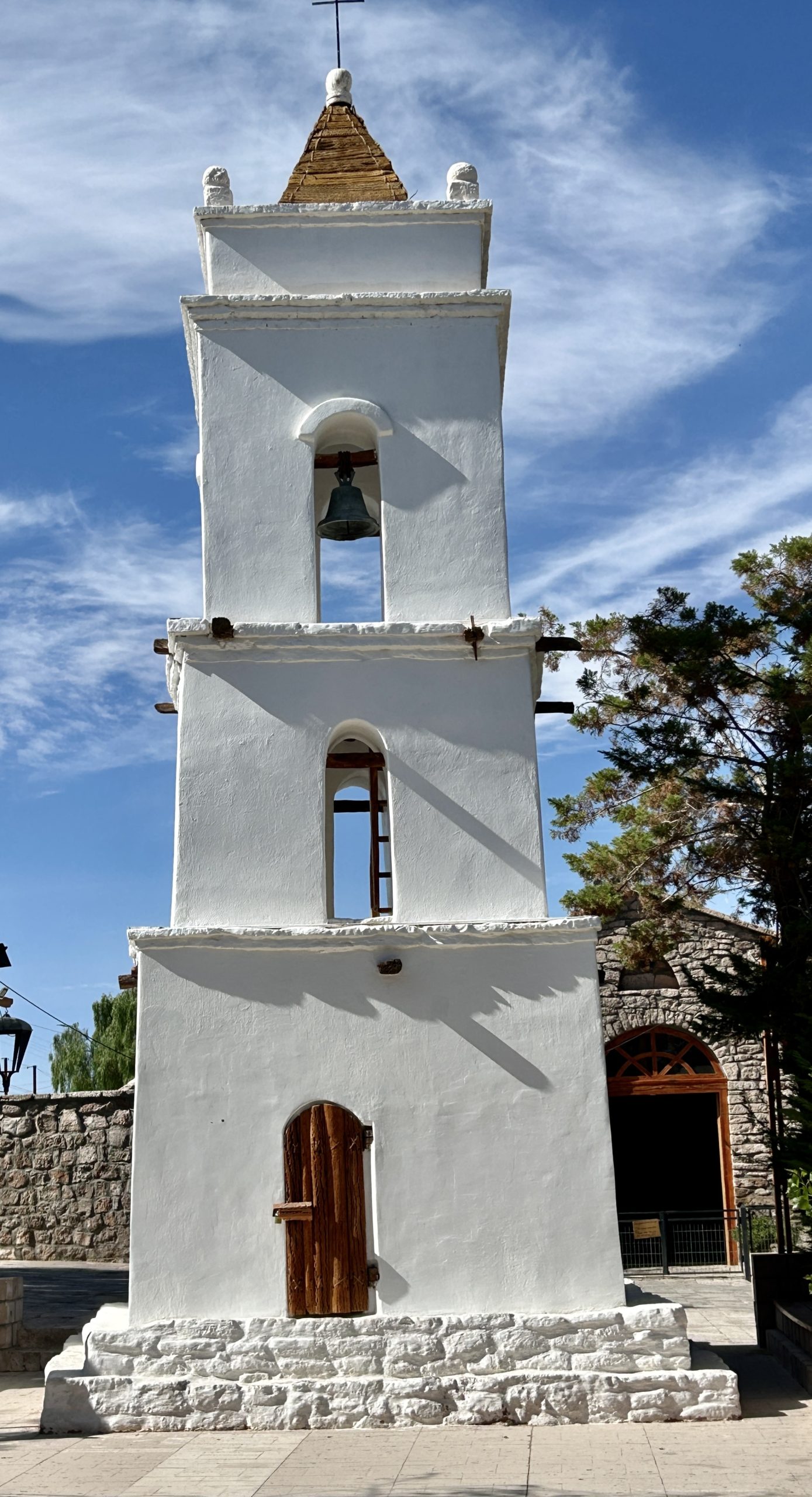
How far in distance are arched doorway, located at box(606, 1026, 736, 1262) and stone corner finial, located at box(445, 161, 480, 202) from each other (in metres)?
11.8

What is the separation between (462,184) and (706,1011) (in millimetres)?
11628

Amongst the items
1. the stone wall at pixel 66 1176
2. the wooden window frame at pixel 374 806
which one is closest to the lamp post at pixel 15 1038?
the stone wall at pixel 66 1176

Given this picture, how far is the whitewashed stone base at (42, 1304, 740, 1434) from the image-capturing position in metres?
8.95

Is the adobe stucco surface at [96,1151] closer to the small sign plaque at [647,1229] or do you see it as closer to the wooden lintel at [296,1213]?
the small sign plaque at [647,1229]

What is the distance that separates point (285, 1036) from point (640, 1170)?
13.8 metres

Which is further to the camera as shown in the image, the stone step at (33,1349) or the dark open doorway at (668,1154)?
the dark open doorway at (668,1154)

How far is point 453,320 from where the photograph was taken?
11.1 m

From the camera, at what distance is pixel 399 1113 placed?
955 centimetres

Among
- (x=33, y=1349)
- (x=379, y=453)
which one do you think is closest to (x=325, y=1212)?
(x=33, y=1349)

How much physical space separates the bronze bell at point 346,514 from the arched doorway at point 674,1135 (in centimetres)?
1047

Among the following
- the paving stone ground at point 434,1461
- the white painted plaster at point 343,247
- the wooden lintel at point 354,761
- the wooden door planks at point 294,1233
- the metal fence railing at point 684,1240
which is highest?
the white painted plaster at point 343,247

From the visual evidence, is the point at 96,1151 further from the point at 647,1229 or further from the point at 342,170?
the point at 342,170

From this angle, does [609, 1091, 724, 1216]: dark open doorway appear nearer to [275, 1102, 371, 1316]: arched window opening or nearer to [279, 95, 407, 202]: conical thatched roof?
[275, 1102, 371, 1316]: arched window opening

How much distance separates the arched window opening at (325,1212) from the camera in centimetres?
922
